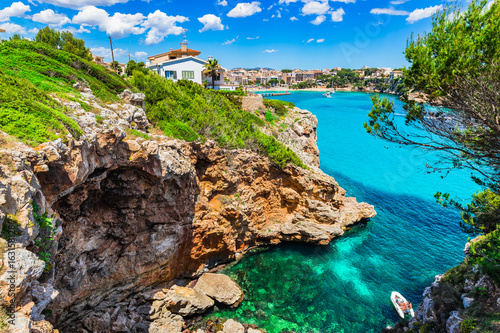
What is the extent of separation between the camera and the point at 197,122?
1958 centimetres

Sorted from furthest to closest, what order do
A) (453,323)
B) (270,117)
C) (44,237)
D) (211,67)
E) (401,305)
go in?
(211,67), (270,117), (401,305), (453,323), (44,237)

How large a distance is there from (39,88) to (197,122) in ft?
32.3

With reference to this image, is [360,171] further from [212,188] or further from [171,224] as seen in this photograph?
[171,224]

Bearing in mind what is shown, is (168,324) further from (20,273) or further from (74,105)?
(74,105)

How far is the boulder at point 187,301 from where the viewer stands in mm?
14797

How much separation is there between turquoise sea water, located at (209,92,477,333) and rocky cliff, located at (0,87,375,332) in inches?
78.8

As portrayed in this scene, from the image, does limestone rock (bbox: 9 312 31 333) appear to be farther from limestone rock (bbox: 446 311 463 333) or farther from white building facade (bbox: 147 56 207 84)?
white building facade (bbox: 147 56 207 84)

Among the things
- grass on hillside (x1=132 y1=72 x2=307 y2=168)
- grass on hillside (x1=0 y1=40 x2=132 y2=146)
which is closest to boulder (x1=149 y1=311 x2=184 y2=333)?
grass on hillside (x1=132 y1=72 x2=307 y2=168)

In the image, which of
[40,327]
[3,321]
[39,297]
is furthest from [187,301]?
[3,321]

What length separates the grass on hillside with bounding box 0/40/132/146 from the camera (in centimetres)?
820

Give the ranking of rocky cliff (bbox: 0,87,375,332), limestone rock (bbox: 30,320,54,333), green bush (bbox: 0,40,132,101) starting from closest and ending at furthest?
1. limestone rock (bbox: 30,320,54,333)
2. rocky cliff (bbox: 0,87,375,332)
3. green bush (bbox: 0,40,132,101)

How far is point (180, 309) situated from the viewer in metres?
14.8

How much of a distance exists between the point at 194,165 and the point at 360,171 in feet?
98.4

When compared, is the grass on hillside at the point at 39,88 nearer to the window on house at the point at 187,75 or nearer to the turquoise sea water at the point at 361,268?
the turquoise sea water at the point at 361,268
